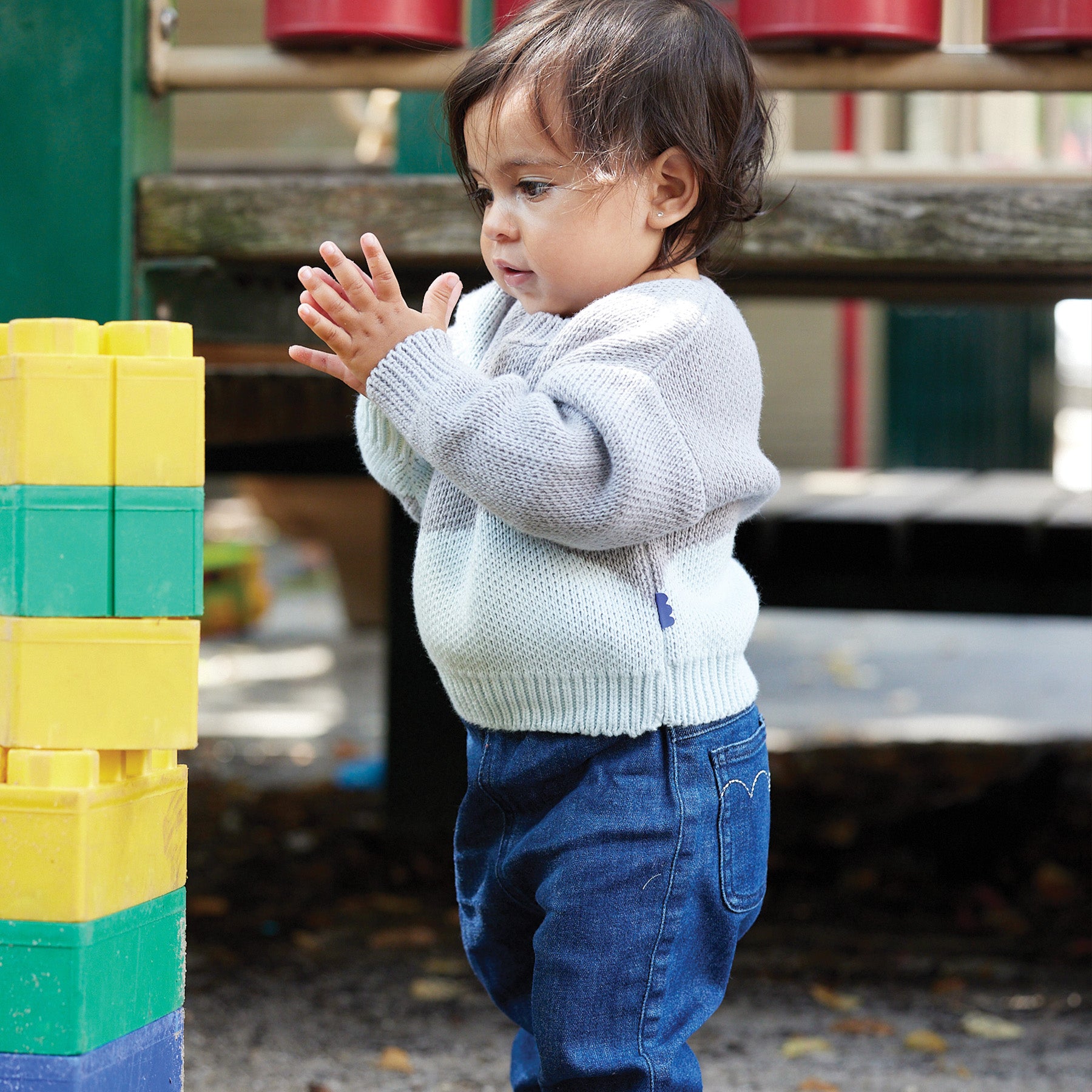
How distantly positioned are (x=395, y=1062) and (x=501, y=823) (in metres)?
1.16

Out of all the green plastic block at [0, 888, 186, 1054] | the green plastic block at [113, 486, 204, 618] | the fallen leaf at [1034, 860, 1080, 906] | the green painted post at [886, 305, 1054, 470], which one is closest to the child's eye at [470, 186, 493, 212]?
the green plastic block at [113, 486, 204, 618]

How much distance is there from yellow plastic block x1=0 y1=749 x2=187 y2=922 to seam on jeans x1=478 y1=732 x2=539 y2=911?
42 cm

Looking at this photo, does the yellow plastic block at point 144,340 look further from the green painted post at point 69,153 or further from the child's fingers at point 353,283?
the green painted post at point 69,153

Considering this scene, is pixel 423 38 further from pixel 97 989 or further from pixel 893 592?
pixel 893 592

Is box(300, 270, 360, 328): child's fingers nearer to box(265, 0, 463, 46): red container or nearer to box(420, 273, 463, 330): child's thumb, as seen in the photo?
box(420, 273, 463, 330): child's thumb

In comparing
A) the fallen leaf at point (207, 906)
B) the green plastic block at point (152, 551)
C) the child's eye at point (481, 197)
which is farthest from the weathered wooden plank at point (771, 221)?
the fallen leaf at point (207, 906)

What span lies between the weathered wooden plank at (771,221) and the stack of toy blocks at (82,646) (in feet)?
3.30

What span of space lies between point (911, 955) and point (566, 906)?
204 centimetres

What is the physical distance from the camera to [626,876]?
5.68 feet

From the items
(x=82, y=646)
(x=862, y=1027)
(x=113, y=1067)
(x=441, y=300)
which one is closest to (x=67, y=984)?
(x=113, y=1067)

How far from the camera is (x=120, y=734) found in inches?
62.9

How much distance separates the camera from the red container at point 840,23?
2480 millimetres

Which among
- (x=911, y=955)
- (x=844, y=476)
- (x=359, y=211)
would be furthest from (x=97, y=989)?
(x=844, y=476)

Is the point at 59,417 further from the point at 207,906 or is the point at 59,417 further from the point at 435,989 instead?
the point at 207,906
